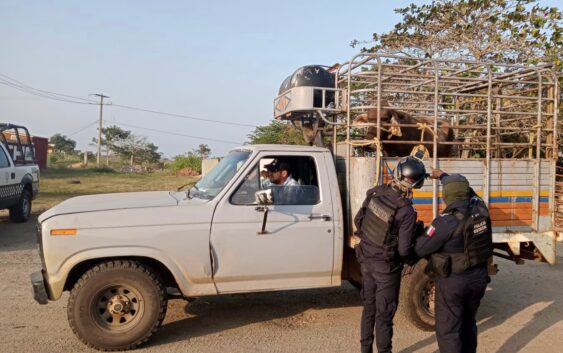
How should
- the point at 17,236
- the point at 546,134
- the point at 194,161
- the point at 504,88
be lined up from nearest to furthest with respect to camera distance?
the point at 546,134, the point at 504,88, the point at 17,236, the point at 194,161

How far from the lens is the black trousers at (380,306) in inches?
154

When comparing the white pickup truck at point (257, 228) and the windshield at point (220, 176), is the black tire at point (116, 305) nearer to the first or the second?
the white pickup truck at point (257, 228)

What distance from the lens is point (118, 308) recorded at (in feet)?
14.1

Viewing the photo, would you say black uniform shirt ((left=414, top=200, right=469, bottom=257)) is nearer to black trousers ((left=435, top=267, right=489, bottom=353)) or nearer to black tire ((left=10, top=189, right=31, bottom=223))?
black trousers ((left=435, top=267, right=489, bottom=353))

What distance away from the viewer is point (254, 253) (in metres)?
4.55

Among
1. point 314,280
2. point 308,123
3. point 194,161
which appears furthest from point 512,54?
point 194,161

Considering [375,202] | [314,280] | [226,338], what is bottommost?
[226,338]

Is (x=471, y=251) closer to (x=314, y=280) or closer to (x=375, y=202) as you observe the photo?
(x=375, y=202)

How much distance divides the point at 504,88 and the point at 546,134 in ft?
4.01

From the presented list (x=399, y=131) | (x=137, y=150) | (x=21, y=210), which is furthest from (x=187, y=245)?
(x=137, y=150)

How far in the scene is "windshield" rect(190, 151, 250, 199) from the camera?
4778 millimetres

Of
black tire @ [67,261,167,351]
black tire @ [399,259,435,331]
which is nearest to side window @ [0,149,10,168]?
black tire @ [67,261,167,351]

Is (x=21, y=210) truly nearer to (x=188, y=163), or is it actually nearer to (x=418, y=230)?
(x=418, y=230)

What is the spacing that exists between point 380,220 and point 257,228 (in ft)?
3.95
